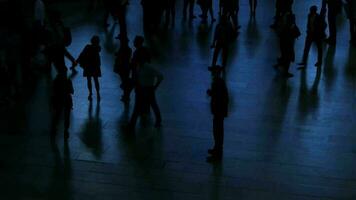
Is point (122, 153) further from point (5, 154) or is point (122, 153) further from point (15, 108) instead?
point (15, 108)

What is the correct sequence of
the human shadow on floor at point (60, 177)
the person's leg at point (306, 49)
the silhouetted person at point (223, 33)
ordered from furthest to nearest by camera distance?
1. the person's leg at point (306, 49)
2. the silhouetted person at point (223, 33)
3. the human shadow on floor at point (60, 177)

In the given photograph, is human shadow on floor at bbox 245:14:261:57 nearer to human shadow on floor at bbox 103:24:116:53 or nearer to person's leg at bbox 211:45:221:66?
person's leg at bbox 211:45:221:66

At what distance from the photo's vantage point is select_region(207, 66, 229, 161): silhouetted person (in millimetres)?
9664

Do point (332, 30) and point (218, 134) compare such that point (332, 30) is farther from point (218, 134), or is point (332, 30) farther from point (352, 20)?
point (218, 134)

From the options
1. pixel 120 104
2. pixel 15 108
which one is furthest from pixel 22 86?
pixel 120 104

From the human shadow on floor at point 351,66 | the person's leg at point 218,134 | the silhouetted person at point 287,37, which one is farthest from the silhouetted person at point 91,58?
the human shadow on floor at point 351,66

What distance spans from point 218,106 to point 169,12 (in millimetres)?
9760

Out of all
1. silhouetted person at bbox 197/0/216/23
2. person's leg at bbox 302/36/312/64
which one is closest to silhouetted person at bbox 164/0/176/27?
silhouetted person at bbox 197/0/216/23

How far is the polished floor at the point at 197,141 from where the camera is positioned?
9.36 m

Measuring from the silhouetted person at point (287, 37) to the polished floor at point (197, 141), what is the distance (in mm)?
405

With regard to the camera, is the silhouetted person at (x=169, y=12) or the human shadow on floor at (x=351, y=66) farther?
the silhouetted person at (x=169, y=12)

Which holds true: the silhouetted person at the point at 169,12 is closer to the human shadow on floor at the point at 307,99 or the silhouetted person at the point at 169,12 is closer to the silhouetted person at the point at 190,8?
the silhouetted person at the point at 190,8

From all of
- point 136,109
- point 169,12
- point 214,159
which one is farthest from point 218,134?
point 169,12

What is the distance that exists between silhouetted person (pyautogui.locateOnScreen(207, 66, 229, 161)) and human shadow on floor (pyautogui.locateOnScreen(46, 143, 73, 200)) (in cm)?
220
